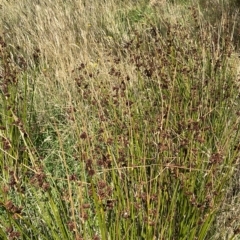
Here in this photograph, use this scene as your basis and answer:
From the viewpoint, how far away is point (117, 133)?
7.57ft

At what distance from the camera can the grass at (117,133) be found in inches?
64.1

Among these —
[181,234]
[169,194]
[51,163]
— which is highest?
[169,194]

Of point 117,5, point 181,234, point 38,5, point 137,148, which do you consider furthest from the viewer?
point 117,5

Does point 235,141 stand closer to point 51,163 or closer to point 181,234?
point 181,234

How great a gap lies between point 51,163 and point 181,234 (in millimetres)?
1192

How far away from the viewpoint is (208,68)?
9.72 ft

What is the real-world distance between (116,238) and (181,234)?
311 mm

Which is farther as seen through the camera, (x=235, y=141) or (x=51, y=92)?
(x=51, y=92)

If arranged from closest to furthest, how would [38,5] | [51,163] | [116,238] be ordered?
[116,238]
[51,163]
[38,5]

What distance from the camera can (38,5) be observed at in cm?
479

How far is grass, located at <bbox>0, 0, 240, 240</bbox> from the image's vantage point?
1.63m

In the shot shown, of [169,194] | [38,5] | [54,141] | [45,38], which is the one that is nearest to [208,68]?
[54,141]

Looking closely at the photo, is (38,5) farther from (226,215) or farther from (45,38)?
(226,215)

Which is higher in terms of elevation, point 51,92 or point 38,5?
point 38,5
